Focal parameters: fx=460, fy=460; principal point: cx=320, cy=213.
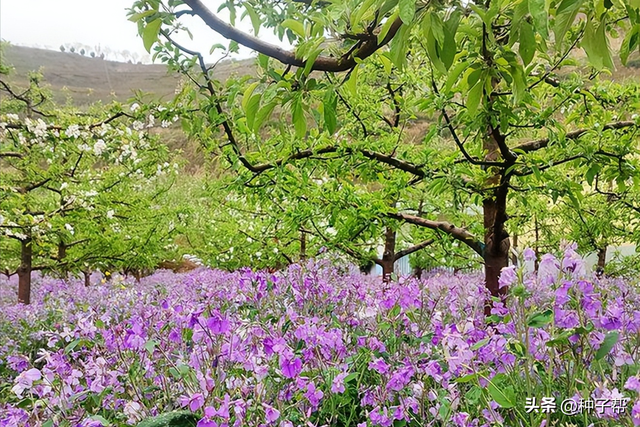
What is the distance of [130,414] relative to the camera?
1.53m

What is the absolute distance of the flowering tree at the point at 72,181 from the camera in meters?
5.37

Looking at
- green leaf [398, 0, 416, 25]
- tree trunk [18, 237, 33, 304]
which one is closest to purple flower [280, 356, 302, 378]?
green leaf [398, 0, 416, 25]

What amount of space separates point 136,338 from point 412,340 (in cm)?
116

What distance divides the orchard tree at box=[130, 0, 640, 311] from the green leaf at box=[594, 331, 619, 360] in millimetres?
712

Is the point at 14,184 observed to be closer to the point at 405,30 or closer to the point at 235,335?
the point at 235,335

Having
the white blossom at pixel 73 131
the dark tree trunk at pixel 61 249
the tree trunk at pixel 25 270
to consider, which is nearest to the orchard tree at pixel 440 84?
the white blossom at pixel 73 131

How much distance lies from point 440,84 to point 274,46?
2.33 meters

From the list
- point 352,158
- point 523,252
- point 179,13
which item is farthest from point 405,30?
point 352,158

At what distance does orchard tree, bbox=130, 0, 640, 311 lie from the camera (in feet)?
3.10

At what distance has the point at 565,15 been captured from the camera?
0.81 m

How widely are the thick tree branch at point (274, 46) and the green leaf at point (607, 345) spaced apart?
3.32 ft

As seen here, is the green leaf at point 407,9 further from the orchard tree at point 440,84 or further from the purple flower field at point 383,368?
the purple flower field at point 383,368

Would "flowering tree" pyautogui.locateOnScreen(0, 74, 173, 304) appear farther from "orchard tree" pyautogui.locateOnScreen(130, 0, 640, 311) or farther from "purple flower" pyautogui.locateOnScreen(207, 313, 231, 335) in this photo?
"purple flower" pyautogui.locateOnScreen(207, 313, 231, 335)

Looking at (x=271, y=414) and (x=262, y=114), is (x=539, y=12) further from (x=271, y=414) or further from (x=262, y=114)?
(x=271, y=414)
